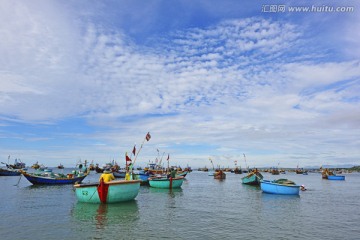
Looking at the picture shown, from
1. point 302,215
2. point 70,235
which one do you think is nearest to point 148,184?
point 302,215

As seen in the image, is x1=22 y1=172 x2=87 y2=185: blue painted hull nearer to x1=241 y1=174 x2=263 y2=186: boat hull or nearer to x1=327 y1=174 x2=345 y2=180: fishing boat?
x1=241 y1=174 x2=263 y2=186: boat hull

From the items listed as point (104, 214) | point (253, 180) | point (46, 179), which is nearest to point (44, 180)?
point (46, 179)

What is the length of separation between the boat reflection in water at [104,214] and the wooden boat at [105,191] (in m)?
0.45

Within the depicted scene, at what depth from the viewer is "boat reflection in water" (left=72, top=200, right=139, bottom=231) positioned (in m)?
18.3

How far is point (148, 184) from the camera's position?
155ft

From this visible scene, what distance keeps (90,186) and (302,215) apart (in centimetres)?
1737

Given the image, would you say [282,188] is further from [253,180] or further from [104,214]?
[104,214]

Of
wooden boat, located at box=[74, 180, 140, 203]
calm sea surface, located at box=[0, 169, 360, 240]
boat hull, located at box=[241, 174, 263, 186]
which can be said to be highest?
boat hull, located at box=[241, 174, 263, 186]

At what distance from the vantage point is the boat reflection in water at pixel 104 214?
1830 centimetres

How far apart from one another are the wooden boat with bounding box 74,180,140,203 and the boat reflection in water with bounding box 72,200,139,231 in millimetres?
455

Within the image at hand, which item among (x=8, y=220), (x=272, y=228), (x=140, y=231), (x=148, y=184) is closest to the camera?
(x=140, y=231)

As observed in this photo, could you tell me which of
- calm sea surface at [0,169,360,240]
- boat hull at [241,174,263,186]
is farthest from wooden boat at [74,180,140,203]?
boat hull at [241,174,263,186]

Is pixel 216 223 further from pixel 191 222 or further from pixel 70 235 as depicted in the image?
pixel 70 235

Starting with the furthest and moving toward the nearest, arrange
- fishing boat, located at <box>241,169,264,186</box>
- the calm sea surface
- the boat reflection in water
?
fishing boat, located at <box>241,169,264,186</box> → the boat reflection in water → the calm sea surface
